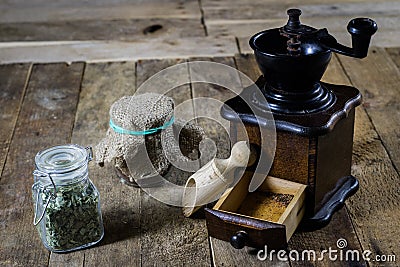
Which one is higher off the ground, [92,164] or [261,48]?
[261,48]

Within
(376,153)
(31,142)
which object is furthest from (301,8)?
(31,142)

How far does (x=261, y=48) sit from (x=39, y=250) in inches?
22.7

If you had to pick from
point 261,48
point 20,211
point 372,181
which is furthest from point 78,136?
point 372,181

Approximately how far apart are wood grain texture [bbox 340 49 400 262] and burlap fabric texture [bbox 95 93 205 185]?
1.30ft

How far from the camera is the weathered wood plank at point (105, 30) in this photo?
243 centimetres

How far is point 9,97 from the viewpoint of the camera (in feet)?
6.54

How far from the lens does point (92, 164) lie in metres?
1.65

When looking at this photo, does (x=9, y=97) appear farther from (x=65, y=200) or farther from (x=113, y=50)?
(x=65, y=200)

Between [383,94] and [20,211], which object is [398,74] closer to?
[383,94]

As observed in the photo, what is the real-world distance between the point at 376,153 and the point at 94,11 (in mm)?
1441

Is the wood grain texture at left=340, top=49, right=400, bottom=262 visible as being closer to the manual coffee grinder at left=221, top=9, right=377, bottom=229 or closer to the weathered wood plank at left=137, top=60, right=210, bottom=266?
the manual coffee grinder at left=221, top=9, right=377, bottom=229

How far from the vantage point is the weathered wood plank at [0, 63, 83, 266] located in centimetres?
137

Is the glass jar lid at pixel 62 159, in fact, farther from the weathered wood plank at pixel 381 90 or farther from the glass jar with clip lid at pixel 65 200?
the weathered wood plank at pixel 381 90

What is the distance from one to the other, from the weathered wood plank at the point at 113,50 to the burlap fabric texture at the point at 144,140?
73 centimetres
